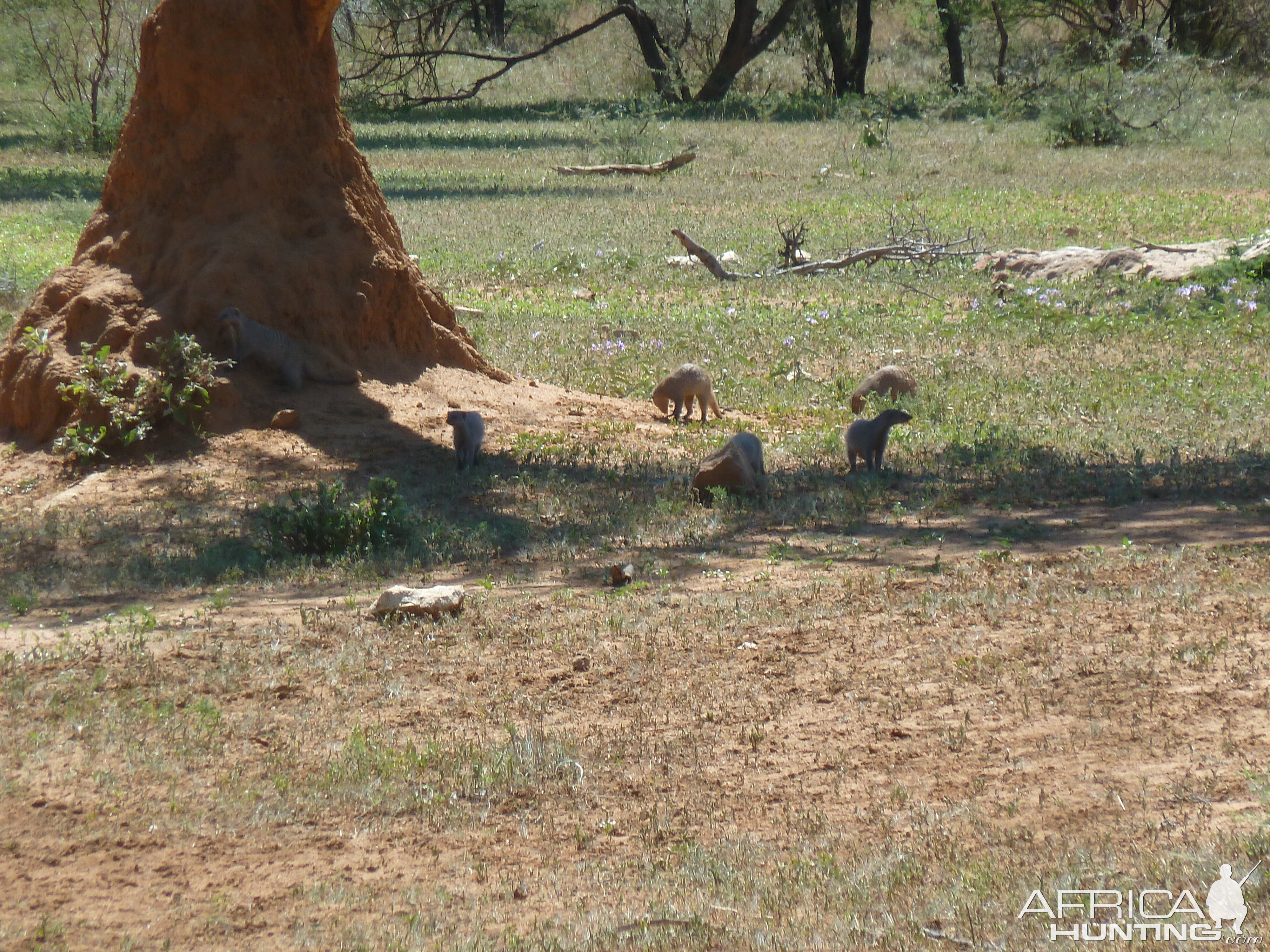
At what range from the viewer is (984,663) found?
470 centimetres

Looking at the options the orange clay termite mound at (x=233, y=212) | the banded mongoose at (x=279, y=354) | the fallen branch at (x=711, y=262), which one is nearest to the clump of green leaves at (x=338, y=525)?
the banded mongoose at (x=279, y=354)

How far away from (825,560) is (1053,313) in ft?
23.0

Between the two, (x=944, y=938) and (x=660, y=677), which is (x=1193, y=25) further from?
(x=944, y=938)

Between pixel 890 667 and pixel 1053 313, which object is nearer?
pixel 890 667

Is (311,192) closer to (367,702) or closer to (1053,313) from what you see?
(367,702)

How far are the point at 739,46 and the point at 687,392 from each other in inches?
1130

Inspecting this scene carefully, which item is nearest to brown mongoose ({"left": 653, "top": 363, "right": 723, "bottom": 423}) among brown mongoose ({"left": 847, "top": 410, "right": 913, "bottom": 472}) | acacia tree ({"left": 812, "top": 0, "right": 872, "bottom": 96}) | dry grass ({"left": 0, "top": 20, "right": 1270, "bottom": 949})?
dry grass ({"left": 0, "top": 20, "right": 1270, "bottom": 949})

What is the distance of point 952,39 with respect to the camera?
121 feet

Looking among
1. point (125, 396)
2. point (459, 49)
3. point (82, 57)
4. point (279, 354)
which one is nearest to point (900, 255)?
point (279, 354)

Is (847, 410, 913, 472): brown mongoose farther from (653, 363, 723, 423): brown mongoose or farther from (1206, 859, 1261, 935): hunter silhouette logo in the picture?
(1206, 859, 1261, 935): hunter silhouette logo

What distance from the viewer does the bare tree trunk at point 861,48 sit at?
35.5 meters

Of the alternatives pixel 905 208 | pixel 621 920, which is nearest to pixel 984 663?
pixel 621 920

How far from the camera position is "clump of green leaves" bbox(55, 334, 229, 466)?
766cm

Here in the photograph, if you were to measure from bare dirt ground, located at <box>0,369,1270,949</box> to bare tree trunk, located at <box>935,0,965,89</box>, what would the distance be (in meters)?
33.3
